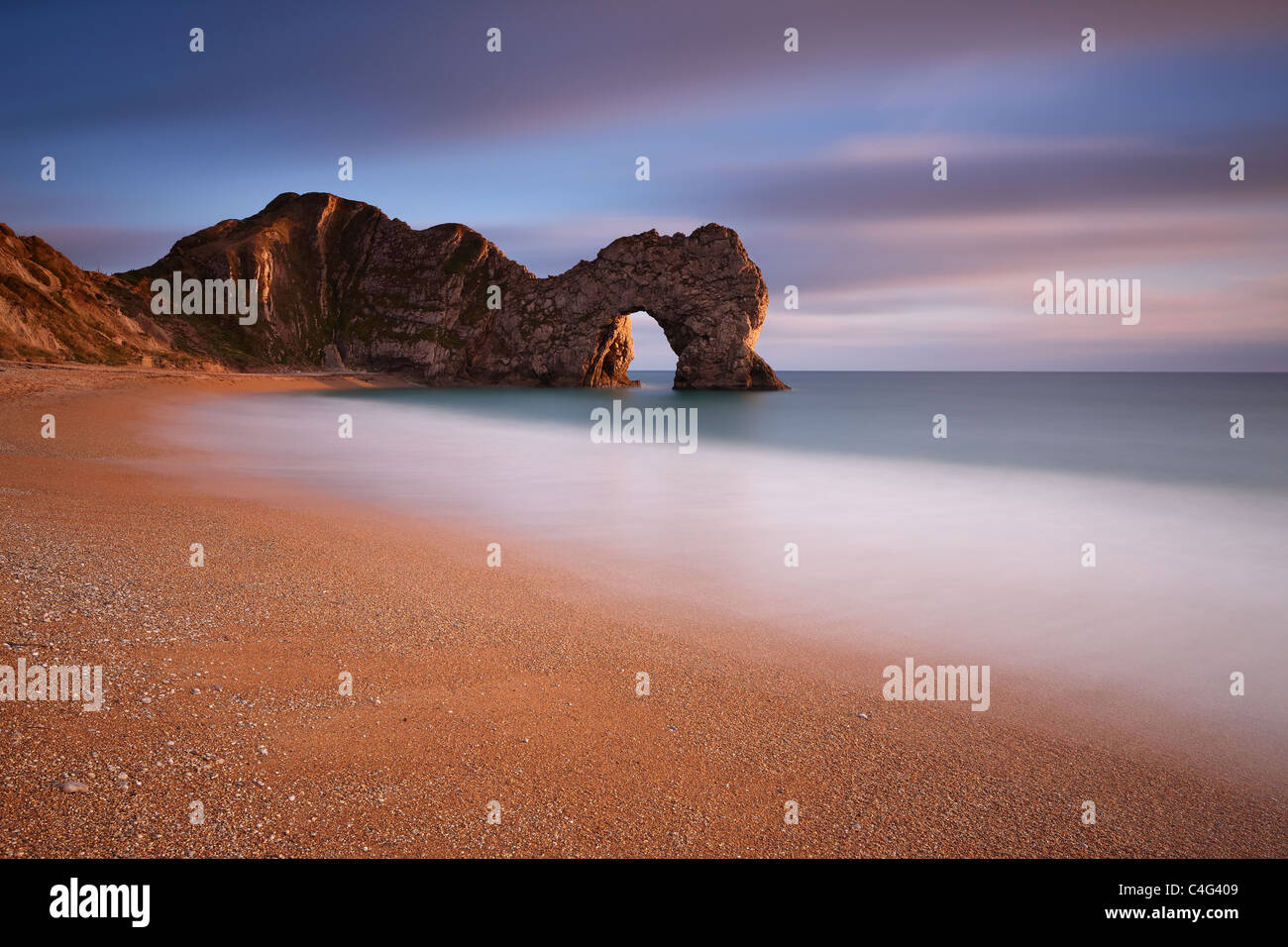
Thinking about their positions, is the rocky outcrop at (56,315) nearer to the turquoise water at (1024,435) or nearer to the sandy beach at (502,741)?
the turquoise water at (1024,435)

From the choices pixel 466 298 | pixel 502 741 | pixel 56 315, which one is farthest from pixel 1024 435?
pixel 466 298

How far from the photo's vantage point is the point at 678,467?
2283 centimetres

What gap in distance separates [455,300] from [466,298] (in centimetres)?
159

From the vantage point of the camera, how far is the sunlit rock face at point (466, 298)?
87.5m

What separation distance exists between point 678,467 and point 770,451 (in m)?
8.62

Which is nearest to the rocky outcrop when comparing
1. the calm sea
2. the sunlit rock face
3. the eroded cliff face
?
the eroded cliff face

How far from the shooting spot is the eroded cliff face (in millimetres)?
87125

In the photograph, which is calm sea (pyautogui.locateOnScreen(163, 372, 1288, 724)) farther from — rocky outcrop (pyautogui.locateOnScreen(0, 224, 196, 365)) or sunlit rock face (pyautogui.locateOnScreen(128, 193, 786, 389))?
sunlit rock face (pyautogui.locateOnScreen(128, 193, 786, 389))

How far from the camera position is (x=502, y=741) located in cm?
488

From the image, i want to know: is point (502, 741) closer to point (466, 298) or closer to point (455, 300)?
point (455, 300)

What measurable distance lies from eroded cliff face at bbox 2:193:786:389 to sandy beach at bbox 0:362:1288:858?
82217mm

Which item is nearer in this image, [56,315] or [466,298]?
[56,315]

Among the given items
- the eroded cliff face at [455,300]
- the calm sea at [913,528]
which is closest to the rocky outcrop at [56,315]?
the eroded cliff face at [455,300]
